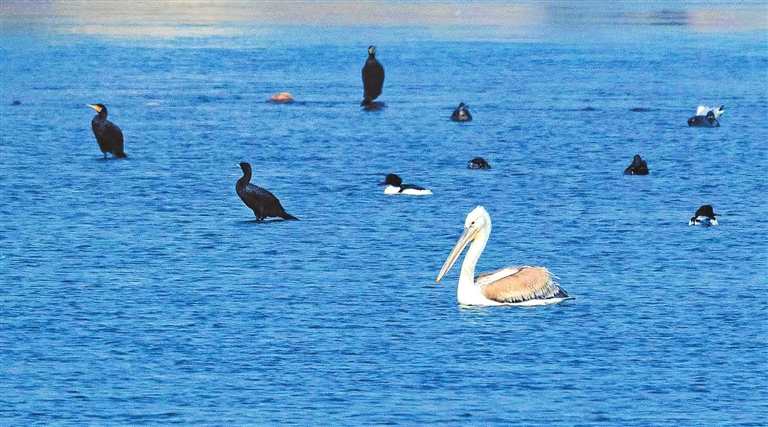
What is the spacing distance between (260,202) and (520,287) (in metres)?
6.27

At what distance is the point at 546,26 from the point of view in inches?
3615

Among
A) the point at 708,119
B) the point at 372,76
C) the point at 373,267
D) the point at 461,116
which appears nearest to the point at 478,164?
the point at 461,116

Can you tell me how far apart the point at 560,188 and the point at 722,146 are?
7.09 m

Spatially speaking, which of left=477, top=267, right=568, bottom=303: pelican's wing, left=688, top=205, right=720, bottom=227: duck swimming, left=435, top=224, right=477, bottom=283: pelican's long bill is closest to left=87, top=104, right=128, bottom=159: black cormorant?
left=688, top=205, right=720, bottom=227: duck swimming

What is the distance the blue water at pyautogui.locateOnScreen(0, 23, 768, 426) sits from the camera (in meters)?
13.5

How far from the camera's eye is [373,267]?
18812mm

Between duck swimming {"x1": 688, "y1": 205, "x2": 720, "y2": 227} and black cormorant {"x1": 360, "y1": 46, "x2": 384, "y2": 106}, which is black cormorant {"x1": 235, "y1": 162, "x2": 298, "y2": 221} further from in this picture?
black cormorant {"x1": 360, "y1": 46, "x2": 384, "y2": 106}

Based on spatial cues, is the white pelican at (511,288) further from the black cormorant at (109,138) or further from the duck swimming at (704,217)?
the black cormorant at (109,138)

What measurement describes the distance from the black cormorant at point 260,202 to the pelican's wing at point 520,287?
230 inches

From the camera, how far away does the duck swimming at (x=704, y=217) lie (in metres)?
21.4

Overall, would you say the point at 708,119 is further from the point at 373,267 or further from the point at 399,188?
the point at 373,267

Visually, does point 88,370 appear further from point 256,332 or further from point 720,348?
point 720,348

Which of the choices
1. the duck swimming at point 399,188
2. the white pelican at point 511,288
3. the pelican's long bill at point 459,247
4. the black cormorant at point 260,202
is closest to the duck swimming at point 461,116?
the duck swimming at point 399,188

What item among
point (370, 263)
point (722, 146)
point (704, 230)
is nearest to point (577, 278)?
point (370, 263)
